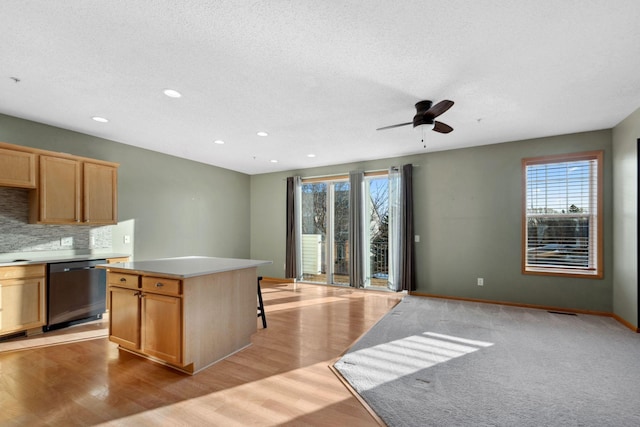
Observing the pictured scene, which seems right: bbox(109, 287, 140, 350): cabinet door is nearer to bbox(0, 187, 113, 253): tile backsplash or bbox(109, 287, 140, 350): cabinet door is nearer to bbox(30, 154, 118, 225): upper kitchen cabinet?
bbox(30, 154, 118, 225): upper kitchen cabinet

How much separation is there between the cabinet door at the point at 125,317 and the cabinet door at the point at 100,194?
1.76m

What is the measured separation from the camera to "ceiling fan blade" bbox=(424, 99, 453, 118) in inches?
109

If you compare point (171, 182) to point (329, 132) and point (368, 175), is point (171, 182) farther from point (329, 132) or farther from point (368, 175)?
point (368, 175)

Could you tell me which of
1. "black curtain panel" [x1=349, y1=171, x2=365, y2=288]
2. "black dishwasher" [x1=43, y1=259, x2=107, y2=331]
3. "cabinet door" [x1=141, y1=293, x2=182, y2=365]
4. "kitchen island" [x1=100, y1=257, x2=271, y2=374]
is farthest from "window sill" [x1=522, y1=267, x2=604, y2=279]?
"black dishwasher" [x1=43, y1=259, x2=107, y2=331]

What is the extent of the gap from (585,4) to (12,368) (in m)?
5.27

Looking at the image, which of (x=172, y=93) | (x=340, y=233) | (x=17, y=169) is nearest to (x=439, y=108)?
(x=172, y=93)

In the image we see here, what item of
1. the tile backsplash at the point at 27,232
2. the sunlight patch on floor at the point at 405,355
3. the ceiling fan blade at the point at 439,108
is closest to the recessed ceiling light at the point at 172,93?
the tile backsplash at the point at 27,232

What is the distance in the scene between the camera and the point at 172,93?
298 centimetres

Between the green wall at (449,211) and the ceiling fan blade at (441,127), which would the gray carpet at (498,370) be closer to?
the green wall at (449,211)

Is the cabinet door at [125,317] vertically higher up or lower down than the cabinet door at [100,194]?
lower down

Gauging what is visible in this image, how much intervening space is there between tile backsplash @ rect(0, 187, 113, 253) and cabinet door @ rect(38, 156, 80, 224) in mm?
337

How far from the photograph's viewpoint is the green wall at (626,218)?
11.6ft

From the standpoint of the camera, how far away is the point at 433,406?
6.78 ft

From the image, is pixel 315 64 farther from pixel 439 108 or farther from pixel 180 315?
pixel 180 315
